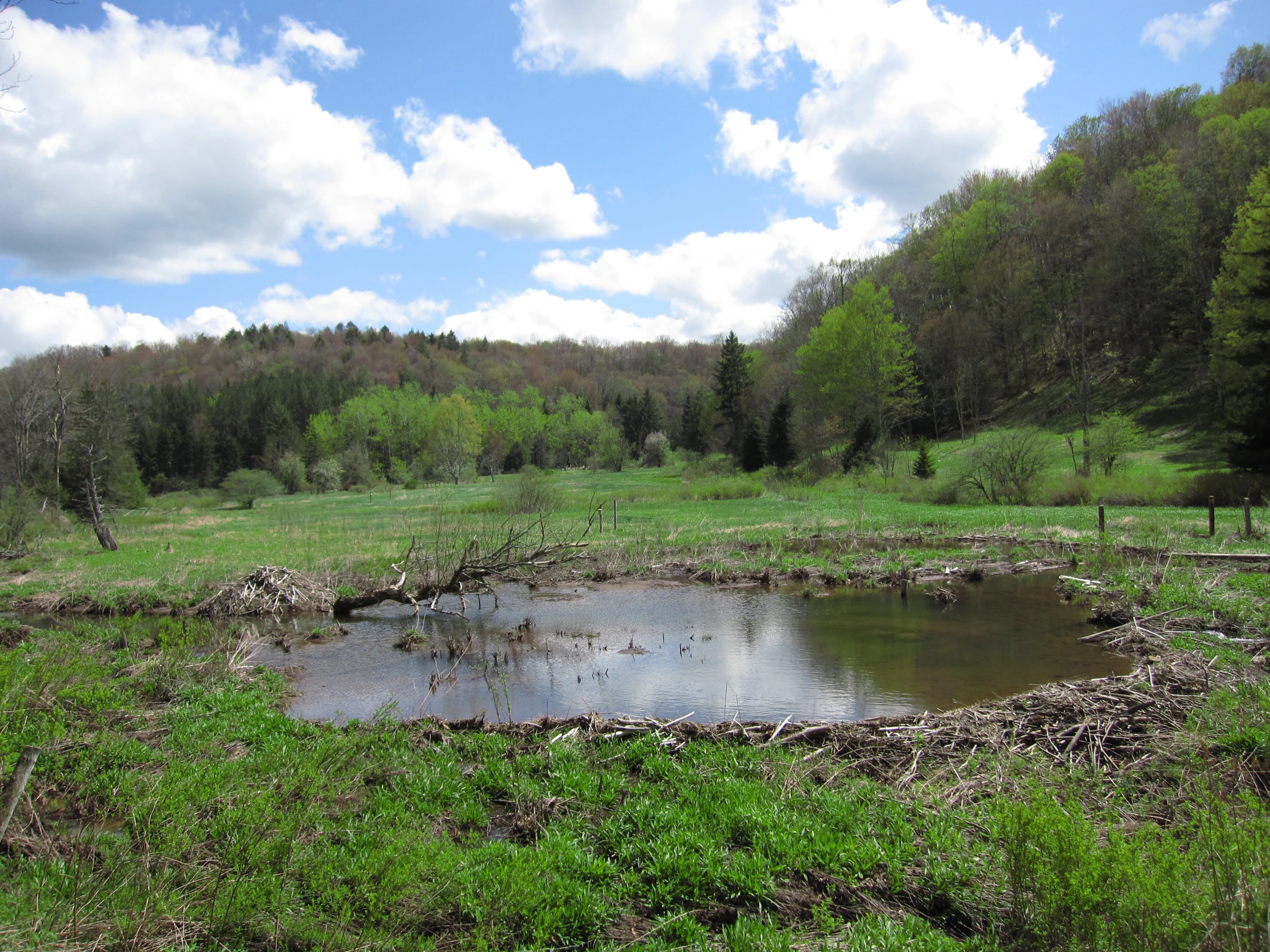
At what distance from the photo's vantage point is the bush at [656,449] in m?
87.7

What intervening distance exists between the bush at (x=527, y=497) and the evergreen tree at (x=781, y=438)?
2763 cm

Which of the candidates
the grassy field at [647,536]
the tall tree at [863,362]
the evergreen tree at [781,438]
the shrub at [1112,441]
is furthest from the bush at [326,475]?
the shrub at [1112,441]

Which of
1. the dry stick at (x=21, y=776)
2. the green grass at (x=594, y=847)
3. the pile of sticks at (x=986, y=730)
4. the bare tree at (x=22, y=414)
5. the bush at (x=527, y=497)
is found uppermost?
the bare tree at (x=22, y=414)

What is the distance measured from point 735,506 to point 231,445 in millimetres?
76993

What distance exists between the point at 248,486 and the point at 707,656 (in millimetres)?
55036

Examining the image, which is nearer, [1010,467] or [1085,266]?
[1010,467]

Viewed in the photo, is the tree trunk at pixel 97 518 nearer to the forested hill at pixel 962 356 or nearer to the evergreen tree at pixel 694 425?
the forested hill at pixel 962 356

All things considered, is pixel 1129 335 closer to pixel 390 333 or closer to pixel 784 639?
pixel 784 639

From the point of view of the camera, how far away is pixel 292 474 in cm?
7444

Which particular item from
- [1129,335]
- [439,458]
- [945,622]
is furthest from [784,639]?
[439,458]

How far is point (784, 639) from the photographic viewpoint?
539 inches

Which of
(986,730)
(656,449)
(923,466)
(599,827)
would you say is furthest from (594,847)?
(656,449)

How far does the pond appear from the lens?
33.2 ft

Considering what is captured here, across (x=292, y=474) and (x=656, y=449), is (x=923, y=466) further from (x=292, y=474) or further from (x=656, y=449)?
(x=292, y=474)
